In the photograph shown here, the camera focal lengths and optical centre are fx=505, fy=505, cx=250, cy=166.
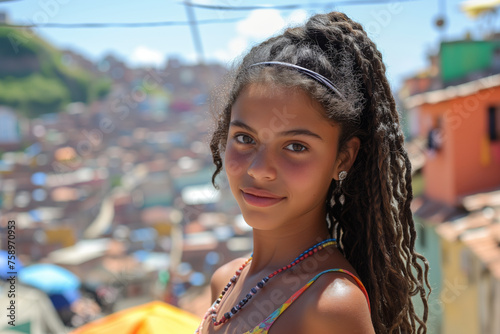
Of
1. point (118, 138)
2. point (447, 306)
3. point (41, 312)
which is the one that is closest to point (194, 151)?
point (118, 138)

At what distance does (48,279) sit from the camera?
14820 millimetres

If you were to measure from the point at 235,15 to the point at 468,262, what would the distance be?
12.2 ft

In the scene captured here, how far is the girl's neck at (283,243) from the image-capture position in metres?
1.13

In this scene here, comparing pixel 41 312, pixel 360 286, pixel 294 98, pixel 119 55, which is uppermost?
pixel 119 55

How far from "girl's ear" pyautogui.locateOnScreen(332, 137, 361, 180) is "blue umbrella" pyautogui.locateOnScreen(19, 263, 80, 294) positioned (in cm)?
1460

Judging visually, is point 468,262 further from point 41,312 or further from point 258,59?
point 41,312

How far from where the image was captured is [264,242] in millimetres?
1188

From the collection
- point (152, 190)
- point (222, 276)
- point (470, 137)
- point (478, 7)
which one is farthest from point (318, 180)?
point (152, 190)

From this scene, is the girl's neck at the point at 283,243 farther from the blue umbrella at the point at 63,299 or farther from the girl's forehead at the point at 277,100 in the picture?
the blue umbrella at the point at 63,299

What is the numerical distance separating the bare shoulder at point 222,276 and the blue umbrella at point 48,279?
14.2 m

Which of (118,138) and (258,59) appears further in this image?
(118,138)

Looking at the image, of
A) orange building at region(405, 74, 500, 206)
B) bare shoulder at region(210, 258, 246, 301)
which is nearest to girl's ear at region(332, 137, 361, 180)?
bare shoulder at region(210, 258, 246, 301)

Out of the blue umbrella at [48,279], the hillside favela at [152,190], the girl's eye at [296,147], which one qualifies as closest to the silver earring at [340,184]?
the girl's eye at [296,147]

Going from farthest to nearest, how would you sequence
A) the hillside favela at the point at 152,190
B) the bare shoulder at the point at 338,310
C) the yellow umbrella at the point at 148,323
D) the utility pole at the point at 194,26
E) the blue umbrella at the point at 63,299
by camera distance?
the blue umbrella at the point at 63,299, the hillside favela at the point at 152,190, the utility pole at the point at 194,26, the yellow umbrella at the point at 148,323, the bare shoulder at the point at 338,310
